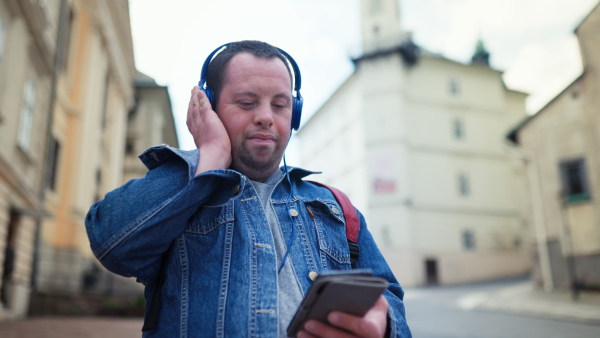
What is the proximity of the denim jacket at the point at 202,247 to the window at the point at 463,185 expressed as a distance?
38.3 meters

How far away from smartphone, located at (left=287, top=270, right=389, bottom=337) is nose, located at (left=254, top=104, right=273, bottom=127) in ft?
2.36

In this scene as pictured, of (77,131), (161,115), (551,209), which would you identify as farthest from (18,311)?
(161,115)

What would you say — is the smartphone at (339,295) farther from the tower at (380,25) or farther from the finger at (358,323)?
the tower at (380,25)

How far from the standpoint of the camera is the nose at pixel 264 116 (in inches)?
73.9

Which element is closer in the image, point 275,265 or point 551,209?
point 275,265

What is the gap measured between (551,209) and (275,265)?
71.3ft

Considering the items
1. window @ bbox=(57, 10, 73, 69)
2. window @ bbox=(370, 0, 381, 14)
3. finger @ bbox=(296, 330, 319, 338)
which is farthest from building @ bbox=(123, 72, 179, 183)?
finger @ bbox=(296, 330, 319, 338)

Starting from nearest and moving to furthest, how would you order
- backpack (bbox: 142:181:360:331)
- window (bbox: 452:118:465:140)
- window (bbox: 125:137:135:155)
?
1. backpack (bbox: 142:181:360:331)
2. window (bbox: 125:137:135:155)
3. window (bbox: 452:118:465:140)

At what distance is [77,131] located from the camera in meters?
19.6

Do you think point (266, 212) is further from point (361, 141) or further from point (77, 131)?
point (361, 141)

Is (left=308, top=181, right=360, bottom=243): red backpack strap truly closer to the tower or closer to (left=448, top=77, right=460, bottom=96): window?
the tower

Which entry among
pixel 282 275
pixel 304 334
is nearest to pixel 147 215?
pixel 282 275

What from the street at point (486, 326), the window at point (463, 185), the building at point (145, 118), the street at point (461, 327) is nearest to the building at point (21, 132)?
the street at point (461, 327)

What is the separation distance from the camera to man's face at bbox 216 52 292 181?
1898mm
